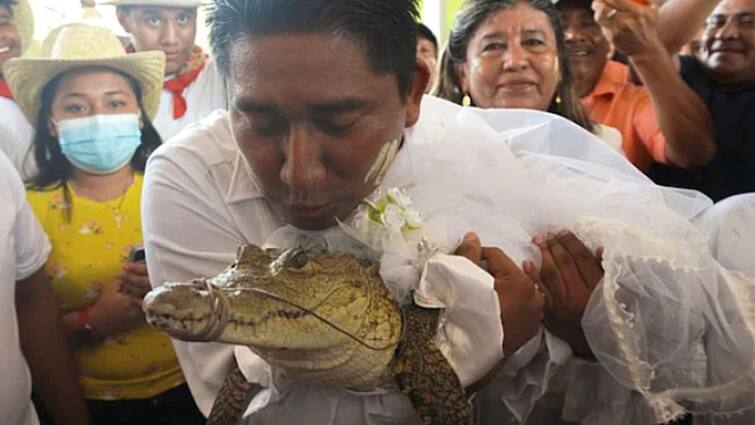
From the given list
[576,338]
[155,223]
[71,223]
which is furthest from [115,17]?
[576,338]

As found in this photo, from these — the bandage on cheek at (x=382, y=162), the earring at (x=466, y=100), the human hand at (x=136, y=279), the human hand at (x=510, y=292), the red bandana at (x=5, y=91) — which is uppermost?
the bandage on cheek at (x=382, y=162)

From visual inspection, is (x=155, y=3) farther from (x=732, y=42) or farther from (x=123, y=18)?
(x=732, y=42)

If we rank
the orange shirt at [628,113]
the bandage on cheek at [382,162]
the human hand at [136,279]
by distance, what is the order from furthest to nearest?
the orange shirt at [628,113] → the human hand at [136,279] → the bandage on cheek at [382,162]

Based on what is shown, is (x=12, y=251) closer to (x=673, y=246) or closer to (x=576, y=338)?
(x=576, y=338)

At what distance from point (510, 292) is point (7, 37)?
1436 millimetres

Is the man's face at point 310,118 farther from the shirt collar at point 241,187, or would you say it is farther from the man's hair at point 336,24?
the shirt collar at point 241,187

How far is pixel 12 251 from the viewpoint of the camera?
4.45ft

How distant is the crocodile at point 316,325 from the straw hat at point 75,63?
976 millimetres

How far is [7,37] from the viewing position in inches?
70.2

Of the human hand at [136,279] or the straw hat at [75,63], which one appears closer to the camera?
the human hand at [136,279]

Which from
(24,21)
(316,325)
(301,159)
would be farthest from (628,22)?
(24,21)

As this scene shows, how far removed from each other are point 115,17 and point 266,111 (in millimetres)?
1493

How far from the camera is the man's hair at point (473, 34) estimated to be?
5.64 ft

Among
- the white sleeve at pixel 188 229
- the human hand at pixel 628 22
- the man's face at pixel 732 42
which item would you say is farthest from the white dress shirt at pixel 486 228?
the man's face at pixel 732 42
